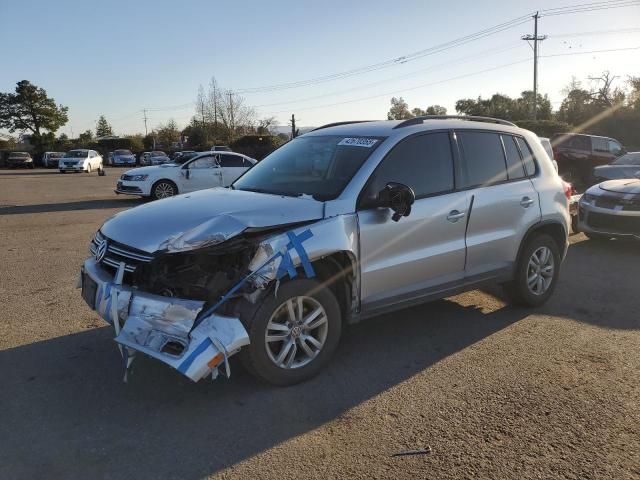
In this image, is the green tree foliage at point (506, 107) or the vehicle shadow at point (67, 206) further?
the green tree foliage at point (506, 107)

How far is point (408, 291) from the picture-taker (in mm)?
4398

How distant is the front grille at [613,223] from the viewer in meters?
8.28

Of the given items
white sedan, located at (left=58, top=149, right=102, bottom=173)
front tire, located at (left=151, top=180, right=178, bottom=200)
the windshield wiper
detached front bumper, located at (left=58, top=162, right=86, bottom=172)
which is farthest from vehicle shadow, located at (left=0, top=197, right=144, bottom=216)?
detached front bumper, located at (left=58, top=162, right=86, bottom=172)

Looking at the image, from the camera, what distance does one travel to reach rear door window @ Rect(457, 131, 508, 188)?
4852mm

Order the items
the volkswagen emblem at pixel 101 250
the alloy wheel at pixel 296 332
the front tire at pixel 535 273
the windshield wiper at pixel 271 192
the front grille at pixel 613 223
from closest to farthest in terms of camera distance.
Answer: the alloy wheel at pixel 296 332 → the volkswagen emblem at pixel 101 250 → the windshield wiper at pixel 271 192 → the front tire at pixel 535 273 → the front grille at pixel 613 223

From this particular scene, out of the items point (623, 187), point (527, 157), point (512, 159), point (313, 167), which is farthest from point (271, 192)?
point (623, 187)

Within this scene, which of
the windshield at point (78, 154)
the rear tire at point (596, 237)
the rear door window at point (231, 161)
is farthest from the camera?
the windshield at point (78, 154)

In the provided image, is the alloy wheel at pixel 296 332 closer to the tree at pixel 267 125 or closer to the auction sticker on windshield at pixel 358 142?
the auction sticker on windshield at pixel 358 142

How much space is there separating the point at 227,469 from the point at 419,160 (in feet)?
9.37

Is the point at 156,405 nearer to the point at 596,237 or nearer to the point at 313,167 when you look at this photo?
the point at 313,167

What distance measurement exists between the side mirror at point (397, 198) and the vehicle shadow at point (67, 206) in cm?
1207

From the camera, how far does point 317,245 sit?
3.75 m

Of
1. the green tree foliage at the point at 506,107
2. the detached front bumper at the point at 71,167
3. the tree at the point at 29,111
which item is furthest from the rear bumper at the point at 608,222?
the tree at the point at 29,111

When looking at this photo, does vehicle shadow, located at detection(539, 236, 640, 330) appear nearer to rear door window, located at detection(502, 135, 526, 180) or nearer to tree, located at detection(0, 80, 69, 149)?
rear door window, located at detection(502, 135, 526, 180)
